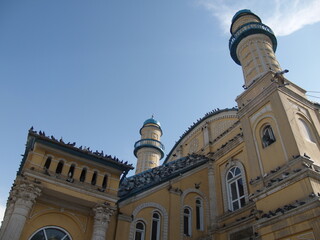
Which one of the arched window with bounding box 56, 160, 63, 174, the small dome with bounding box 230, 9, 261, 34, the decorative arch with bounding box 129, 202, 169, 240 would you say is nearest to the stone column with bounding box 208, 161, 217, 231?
the decorative arch with bounding box 129, 202, 169, 240

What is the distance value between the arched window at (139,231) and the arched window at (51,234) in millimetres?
3974

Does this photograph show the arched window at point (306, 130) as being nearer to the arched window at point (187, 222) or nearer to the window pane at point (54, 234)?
the arched window at point (187, 222)

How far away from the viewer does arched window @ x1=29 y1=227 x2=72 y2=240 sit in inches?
518

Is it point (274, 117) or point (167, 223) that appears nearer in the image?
point (274, 117)

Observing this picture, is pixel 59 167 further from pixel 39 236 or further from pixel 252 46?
pixel 252 46

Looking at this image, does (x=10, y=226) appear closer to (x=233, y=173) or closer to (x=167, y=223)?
(x=167, y=223)

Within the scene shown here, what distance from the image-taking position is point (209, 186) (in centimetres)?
2103

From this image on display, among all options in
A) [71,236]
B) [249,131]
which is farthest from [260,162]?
[71,236]

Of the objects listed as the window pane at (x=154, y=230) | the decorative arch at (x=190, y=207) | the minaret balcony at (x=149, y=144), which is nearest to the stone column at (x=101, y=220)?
the window pane at (x=154, y=230)

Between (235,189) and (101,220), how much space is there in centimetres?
961

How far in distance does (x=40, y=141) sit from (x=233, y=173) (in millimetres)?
12782

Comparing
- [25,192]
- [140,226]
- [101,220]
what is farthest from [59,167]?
[140,226]

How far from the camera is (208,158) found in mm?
22406

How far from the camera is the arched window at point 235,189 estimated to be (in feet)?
61.0
